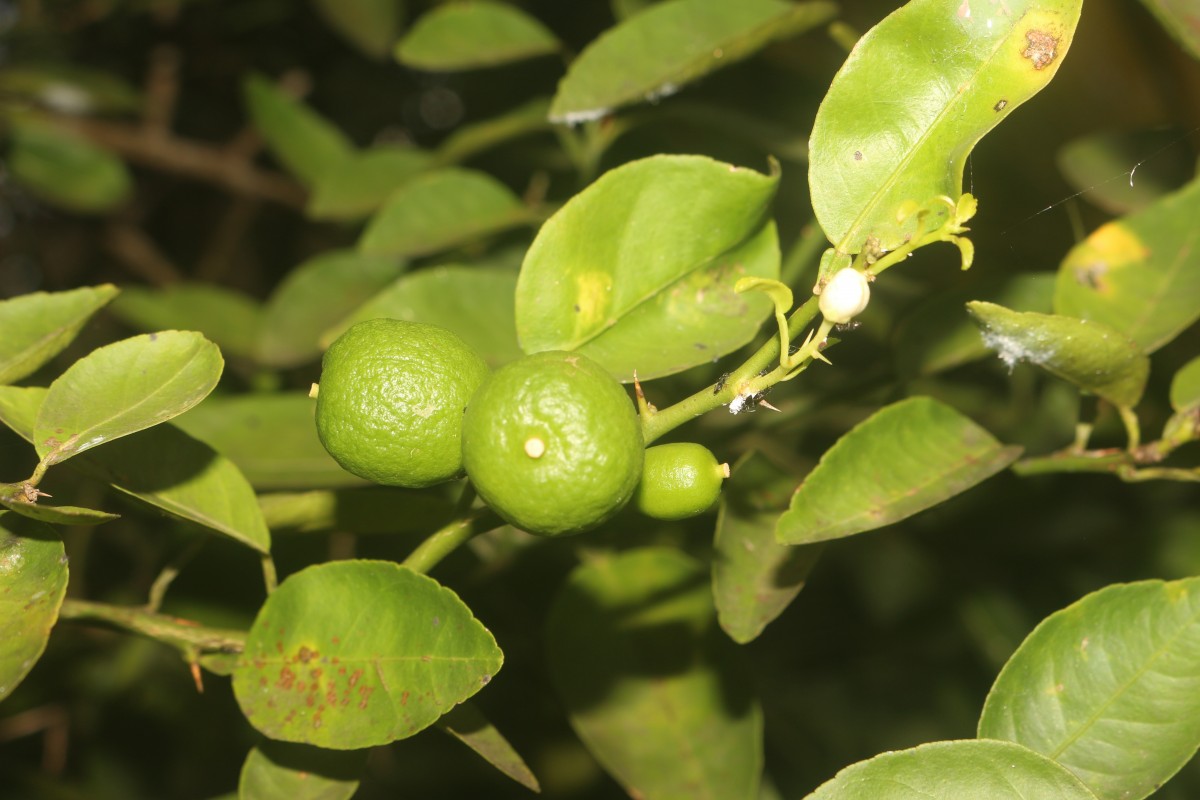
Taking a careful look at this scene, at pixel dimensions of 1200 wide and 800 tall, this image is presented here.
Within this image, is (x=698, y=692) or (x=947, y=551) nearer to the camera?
(x=698, y=692)

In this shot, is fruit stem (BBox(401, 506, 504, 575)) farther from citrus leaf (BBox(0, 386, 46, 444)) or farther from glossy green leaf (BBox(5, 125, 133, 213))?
Result: glossy green leaf (BBox(5, 125, 133, 213))

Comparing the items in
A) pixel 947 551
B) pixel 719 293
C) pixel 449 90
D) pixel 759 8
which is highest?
pixel 759 8

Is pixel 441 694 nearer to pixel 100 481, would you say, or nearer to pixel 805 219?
pixel 100 481

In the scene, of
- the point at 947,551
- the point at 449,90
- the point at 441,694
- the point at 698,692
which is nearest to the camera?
the point at 441,694

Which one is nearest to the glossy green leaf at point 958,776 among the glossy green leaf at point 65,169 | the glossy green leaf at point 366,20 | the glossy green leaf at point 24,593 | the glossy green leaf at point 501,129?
the glossy green leaf at point 24,593

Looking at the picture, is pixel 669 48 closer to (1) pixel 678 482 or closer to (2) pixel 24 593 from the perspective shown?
(1) pixel 678 482

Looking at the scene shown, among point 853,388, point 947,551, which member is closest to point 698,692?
point 853,388

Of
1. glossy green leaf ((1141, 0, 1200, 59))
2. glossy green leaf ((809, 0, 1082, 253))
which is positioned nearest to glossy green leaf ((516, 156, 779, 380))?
glossy green leaf ((809, 0, 1082, 253))

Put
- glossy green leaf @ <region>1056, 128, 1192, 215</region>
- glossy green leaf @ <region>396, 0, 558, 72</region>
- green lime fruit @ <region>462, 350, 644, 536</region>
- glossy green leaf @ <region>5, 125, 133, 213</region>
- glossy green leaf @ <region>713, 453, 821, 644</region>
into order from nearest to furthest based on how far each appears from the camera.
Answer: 1. green lime fruit @ <region>462, 350, 644, 536</region>
2. glossy green leaf @ <region>713, 453, 821, 644</region>
3. glossy green leaf @ <region>1056, 128, 1192, 215</region>
4. glossy green leaf @ <region>396, 0, 558, 72</region>
5. glossy green leaf @ <region>5, 125, 133, 213</region>
